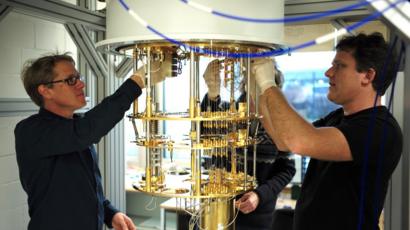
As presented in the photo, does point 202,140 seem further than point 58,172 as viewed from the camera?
No

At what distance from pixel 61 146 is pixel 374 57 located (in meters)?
1.08

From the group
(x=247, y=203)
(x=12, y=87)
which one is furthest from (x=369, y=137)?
(x=12, y=87)

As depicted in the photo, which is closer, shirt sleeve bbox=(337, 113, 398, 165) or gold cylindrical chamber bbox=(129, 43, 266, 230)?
gold cylindrical chamber bbox=(129, 43, 266, 230)

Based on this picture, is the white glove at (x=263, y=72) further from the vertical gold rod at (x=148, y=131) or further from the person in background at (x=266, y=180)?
the person in background at (x=266, y=180)

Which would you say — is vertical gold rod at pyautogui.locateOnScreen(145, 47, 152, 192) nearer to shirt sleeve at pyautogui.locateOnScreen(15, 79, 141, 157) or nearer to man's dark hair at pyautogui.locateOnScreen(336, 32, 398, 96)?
shirt sleeve at pyautogui.locateOnScreen(15, 79, 141, 157)

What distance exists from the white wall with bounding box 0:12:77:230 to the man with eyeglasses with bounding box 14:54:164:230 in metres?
0.79

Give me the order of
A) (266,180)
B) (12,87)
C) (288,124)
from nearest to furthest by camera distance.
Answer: (288,124), (266,180), (12,87)

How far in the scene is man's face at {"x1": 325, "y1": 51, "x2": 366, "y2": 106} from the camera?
1.32 m

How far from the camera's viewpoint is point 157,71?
46.9 inches

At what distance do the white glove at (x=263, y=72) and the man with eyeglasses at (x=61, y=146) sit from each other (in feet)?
1.17

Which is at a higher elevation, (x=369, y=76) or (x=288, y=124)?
(x=369, y=76)

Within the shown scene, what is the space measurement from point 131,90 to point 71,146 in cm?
29

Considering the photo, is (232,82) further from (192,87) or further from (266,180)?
(266,180)

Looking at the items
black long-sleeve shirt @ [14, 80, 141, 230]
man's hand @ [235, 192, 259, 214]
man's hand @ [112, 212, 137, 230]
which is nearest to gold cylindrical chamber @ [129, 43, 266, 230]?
black long-sleeve shirt @ [14, 80, 141, 230]
